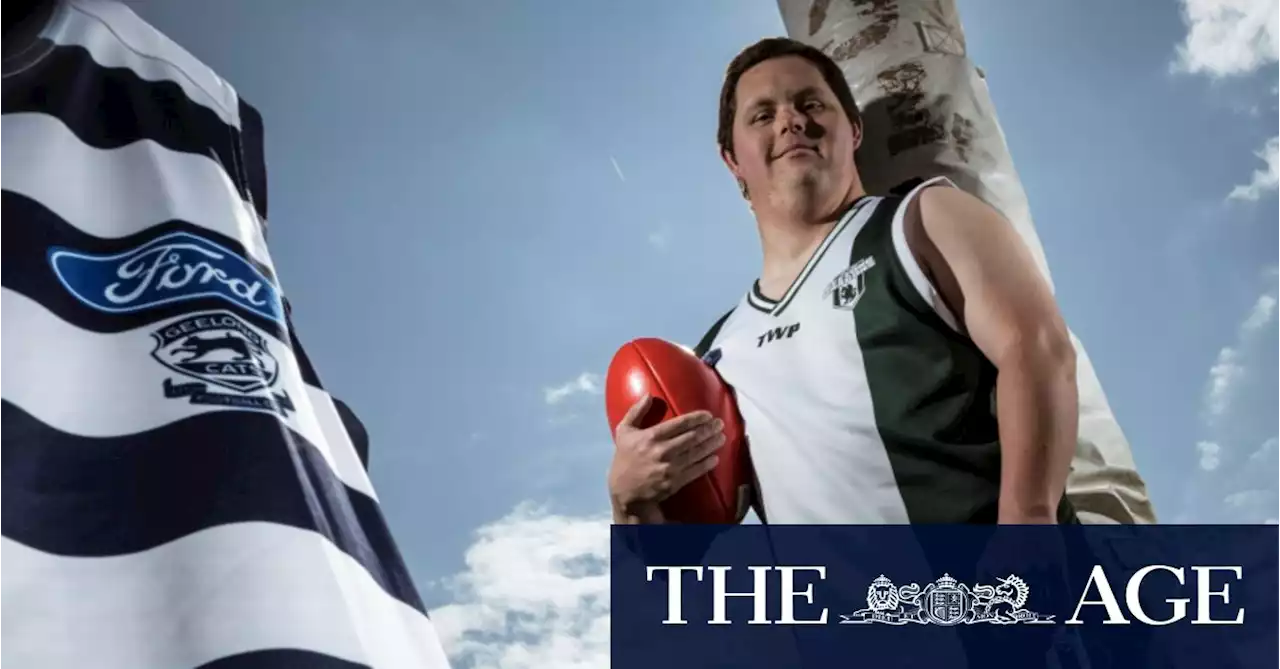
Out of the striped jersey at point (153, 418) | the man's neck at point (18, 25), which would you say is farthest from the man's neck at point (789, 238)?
the man's neck at point (18, 25)

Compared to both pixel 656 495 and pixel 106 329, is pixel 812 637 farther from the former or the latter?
pixel 106 329

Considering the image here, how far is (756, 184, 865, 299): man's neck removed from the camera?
1004mm

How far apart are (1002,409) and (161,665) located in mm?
640

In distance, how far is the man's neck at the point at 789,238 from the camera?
1.00 metres

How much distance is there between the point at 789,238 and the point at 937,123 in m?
0.22

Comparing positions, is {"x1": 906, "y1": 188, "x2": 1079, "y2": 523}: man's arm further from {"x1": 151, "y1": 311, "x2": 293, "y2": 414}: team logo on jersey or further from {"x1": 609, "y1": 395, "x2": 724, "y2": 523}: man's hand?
{"x1": 151, "y1": 311, "x2": 293, "y2": 414}: team logo on jersey

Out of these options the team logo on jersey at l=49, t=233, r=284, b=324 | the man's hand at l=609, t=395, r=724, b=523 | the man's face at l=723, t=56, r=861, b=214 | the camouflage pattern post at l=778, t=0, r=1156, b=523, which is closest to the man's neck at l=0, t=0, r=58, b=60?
the team logo on jersey at l=49, t=233, r=284, b=324

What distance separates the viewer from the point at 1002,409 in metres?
0.80

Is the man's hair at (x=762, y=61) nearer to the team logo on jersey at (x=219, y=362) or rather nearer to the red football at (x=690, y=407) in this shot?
the red football at (x=690, y=407)

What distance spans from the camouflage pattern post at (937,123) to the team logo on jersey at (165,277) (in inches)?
28.1

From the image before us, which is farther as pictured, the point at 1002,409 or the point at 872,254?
the point at 872,254

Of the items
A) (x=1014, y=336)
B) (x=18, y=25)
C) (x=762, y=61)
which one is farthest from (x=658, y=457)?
(x=18, y=25)

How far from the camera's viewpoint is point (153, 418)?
433mm

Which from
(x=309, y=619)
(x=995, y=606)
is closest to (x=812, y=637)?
(x=995, y=606)
